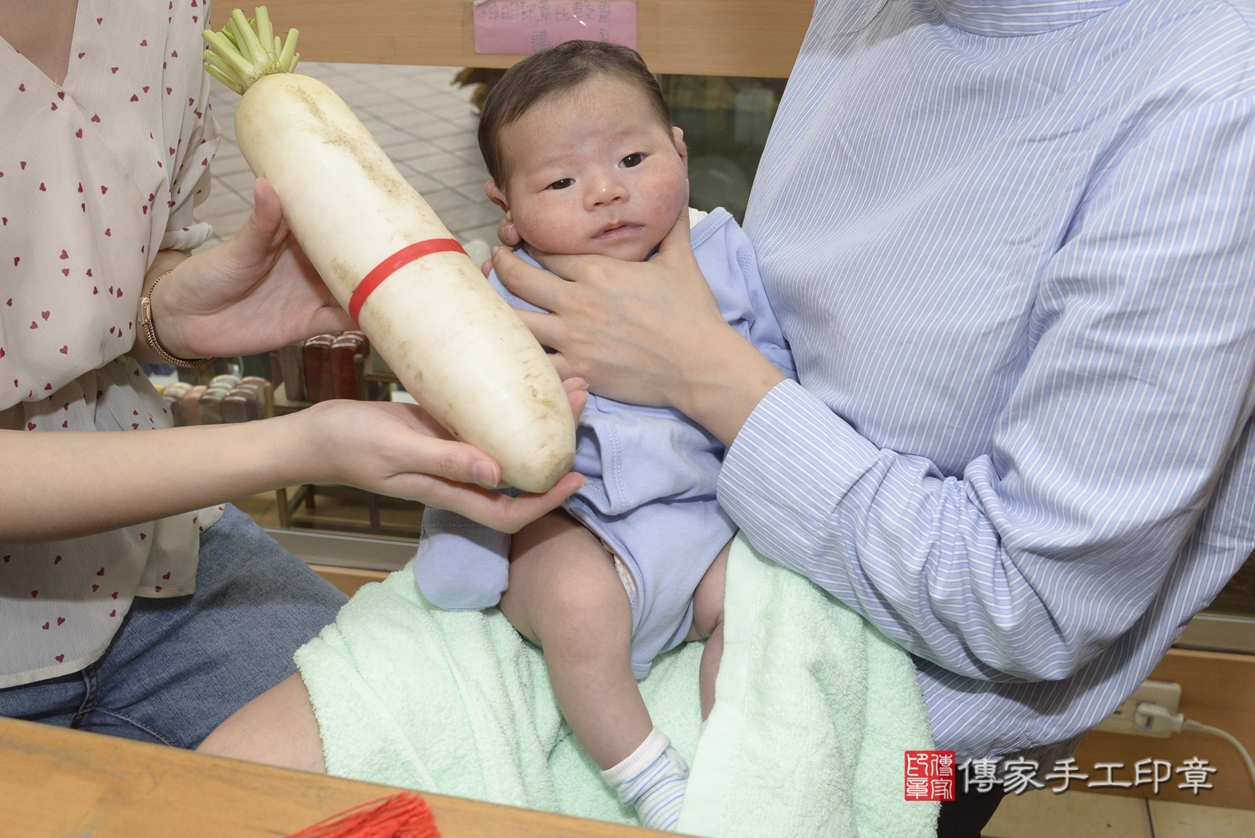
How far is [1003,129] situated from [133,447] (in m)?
0.91

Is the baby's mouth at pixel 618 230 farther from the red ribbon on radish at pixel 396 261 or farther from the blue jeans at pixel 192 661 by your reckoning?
the blue jeans at pixel 192 661

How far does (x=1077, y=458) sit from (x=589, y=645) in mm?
476

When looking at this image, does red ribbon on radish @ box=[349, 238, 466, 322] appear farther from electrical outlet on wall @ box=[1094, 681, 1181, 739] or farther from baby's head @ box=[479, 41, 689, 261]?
electrical outlet on wall @ box=[1094, 681, 1181, 739]

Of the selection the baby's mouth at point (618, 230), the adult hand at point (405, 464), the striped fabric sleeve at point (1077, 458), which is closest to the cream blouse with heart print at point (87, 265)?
the adult hand at point (405, 464)

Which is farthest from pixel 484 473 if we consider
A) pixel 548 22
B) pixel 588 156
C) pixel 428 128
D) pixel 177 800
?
pixel 428 128

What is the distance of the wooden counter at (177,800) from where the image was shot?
63cm

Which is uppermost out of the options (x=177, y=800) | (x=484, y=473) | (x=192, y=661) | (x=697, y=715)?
(x=484, y=473)

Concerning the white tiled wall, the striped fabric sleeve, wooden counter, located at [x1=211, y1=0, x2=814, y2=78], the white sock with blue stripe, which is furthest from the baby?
the white tiled wall

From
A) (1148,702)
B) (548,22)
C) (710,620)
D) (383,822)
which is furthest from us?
(1148,702)

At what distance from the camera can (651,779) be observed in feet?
3.01

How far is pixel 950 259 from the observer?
909 millimetres

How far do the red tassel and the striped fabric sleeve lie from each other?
44 centimetres

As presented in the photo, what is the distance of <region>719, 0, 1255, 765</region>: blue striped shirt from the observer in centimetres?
75

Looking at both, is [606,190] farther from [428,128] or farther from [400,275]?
[428,128]
